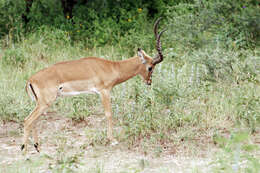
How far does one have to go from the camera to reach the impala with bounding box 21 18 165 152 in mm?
5688

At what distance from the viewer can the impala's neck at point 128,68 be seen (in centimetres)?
657

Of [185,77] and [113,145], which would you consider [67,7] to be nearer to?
[185,77]

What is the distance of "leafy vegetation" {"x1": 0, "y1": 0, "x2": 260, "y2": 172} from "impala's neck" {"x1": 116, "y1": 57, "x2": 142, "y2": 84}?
0.31 m

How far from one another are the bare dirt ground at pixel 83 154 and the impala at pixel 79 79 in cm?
26

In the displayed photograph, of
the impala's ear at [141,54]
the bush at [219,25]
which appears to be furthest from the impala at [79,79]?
the bush at [219,25]

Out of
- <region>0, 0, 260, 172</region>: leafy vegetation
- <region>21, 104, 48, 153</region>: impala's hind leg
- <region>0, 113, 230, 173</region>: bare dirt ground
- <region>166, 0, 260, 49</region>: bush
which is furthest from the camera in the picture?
<region>166, 0, 260, 49</region>: bush

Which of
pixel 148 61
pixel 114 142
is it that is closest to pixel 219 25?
pixel 148 61

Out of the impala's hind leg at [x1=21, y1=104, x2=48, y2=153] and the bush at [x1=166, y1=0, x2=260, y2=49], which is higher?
the bush at [x1=166, y1=0, x2=260, y2=49]

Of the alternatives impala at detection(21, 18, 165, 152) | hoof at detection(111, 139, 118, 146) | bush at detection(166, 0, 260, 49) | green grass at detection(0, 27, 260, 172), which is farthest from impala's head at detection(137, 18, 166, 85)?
bush at detection(166, 0, 260, 49)

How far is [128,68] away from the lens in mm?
6648

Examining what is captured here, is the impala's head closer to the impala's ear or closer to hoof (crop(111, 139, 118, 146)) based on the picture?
the impala's ear

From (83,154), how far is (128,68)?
5.60 feet

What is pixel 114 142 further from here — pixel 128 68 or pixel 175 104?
pixel 128 68

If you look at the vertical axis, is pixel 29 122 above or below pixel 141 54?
below
